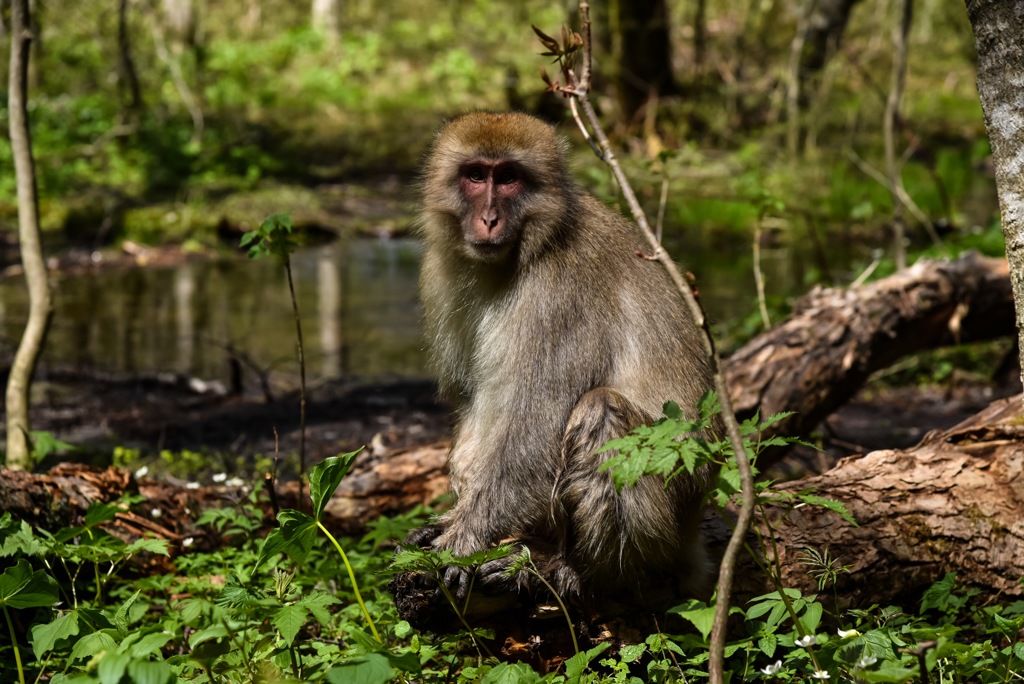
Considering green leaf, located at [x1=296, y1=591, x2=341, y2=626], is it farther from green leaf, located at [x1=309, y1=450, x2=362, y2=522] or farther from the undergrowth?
green leaf, located at [x1=309, y1=450, x2=362, y2=522]

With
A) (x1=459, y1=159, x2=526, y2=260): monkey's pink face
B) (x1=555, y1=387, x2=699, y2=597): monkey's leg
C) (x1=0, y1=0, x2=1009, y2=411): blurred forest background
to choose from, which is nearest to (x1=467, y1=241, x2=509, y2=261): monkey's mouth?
(x1=459, y1=159, x2=526, y2=260): monkey's pink face

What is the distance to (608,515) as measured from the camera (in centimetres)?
385

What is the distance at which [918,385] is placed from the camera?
834 centimetres

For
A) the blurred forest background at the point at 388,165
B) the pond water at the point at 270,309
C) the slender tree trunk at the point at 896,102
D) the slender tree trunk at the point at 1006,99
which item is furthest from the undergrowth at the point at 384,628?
the slender tree trunk at the point at 896,102

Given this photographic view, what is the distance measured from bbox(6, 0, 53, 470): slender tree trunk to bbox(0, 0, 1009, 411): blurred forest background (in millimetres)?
2277

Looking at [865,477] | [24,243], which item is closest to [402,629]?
[865,477]

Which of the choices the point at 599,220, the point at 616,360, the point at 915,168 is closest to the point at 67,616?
the point at 616,360

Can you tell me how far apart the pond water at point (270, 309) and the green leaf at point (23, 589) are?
4700 mm

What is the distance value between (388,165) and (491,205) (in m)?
14.8

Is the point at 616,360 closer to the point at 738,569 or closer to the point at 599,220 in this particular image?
the point at 599,220

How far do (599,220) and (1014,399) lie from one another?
2.20m

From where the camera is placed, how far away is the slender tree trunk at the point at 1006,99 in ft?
10.4

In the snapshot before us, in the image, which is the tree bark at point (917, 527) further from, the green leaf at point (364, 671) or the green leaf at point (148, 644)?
the green leaf at point (148, 644)

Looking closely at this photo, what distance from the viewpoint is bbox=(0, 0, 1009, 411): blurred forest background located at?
32.8 feet
